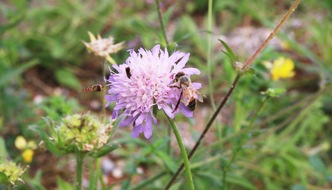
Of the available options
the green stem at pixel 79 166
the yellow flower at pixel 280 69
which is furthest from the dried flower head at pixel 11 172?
the yellow flower at pixel 280 69

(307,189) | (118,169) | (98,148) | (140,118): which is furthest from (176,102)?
(118,169)

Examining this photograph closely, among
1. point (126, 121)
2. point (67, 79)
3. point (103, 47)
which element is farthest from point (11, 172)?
point (67, 79)

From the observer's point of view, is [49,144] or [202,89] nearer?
[49,144]

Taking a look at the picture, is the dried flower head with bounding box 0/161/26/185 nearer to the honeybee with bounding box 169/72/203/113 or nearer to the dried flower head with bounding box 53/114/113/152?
the dried flower head with bounding box 53/114/113/152

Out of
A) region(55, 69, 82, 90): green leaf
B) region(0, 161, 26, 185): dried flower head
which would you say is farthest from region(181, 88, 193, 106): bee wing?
region(55, 69, 82, 90): green leaf

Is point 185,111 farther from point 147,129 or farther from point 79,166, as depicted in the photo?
point 79,166

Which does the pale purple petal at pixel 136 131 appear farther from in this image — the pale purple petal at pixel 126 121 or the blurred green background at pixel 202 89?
the blurred green background at pixel 202 89
